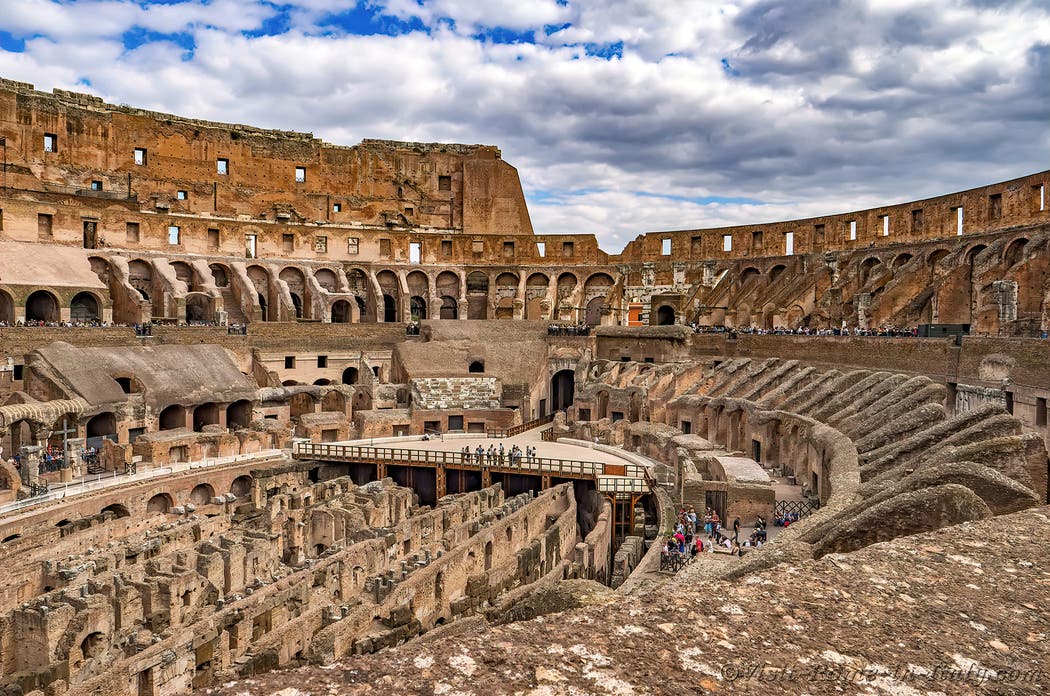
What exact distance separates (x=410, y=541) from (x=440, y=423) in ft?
52.7

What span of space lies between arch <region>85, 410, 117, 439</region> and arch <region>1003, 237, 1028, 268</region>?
37724 mm

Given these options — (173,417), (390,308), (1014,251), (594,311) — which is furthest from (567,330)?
(1014,251)

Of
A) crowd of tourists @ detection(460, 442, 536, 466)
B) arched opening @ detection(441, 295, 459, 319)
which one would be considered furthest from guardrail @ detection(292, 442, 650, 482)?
arched opening @ detection(441, 295, 459, 319)

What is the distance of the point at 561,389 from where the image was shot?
4428 centimetres

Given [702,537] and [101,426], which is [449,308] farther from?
[702,537]

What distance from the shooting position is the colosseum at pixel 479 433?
13.3ft

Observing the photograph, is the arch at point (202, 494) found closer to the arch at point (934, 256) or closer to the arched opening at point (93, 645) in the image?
the arched opening at point (93, 645)

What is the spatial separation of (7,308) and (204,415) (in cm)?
1096

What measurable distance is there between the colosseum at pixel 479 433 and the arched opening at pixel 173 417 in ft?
0.77

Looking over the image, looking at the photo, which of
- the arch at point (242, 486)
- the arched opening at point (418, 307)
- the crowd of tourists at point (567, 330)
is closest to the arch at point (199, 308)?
the arched opening at point (418, 307)

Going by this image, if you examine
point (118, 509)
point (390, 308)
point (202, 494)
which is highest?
point (390, 308)

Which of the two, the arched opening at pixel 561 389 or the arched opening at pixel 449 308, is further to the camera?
the arched opening at pixel 449 308

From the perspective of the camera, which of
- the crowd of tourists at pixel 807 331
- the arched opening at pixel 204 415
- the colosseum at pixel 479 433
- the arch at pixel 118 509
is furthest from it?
the arched opening at pixel 204 415

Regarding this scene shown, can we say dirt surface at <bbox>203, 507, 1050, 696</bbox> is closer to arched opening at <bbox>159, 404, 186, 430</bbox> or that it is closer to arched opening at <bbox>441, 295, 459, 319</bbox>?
arched opening at <bbox>159, 404, 186, 430</bbox>
